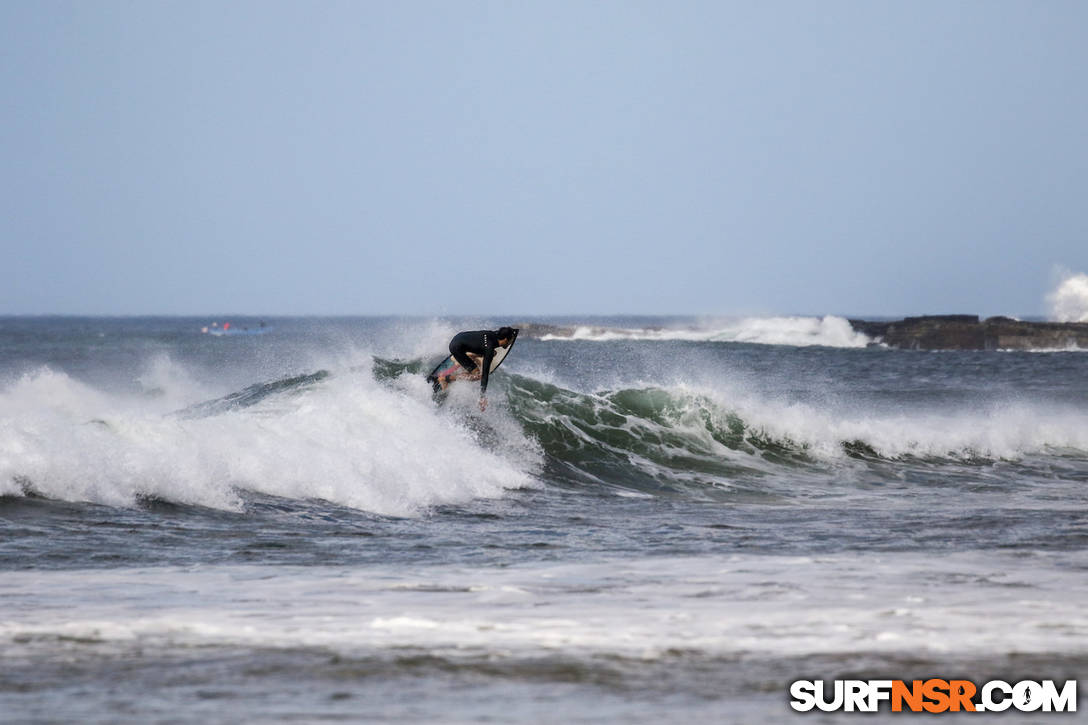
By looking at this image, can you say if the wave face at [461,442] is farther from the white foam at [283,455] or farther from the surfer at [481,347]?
the surfer at [481,347]

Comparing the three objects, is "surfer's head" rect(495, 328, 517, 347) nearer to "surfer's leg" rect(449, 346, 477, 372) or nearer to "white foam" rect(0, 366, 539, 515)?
"surfer's leg" rect(449, 346, 477, 372)

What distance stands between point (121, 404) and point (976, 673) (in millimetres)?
24998

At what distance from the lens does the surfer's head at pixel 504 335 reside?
1834cm

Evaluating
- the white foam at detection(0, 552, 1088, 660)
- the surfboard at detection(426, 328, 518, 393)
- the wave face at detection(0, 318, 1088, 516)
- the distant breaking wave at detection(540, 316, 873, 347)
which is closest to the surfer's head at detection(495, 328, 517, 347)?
the surfboard at detection(426, 328, 518, 393)

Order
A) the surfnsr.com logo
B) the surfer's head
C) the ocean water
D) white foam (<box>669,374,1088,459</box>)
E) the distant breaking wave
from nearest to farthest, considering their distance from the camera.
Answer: the surfnsr.com logo
the ocean water
the surfer's head
white foam (<box>669,374,1088,459</box>)
the distant breaking wave

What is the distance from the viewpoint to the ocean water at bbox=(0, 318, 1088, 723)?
19.4ft

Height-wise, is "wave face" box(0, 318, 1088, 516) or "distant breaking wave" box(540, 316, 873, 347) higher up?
"distant breaking wave" box(540, 316, 873, 347)

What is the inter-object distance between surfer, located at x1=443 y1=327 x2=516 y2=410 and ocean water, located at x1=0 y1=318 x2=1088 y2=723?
696 mm

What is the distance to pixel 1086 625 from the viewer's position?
23.1 ft

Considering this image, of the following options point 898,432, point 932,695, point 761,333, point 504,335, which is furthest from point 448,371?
point 761,333

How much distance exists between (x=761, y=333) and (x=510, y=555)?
96.5m

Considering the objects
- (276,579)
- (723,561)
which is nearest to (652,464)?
(723,561)

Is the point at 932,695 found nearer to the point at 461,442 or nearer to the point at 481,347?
the point at 461,442

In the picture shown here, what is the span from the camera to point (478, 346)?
60.1 ft
